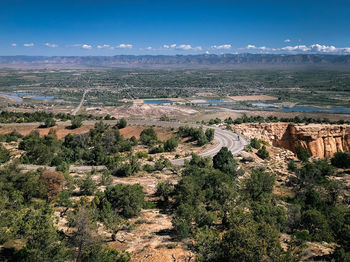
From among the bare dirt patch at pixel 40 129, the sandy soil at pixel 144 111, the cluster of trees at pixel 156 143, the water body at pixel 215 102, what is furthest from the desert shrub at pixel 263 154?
the water body at pixel 215 102

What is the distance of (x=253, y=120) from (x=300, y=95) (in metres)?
109

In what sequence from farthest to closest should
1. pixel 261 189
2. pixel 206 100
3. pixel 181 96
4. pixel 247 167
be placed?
pixel 181 96 → pixel 206 100 → pixel 247 167 → pixel 261 189

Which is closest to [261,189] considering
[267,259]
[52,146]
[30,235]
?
[267,259]

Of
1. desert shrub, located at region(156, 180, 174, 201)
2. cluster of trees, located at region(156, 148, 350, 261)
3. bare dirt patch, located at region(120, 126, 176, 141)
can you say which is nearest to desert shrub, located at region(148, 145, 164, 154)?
bare dirt patch, located at region(120, 126, 176, 141)

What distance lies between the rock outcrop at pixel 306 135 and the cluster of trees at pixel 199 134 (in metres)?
13.6

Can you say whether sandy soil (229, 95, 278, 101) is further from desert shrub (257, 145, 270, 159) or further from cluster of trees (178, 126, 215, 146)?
desert shrub (257, 145, 270, 159)

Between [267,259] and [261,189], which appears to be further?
[261,189]

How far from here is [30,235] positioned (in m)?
18.3

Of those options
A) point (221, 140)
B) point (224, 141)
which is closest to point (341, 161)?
point (224, 141)

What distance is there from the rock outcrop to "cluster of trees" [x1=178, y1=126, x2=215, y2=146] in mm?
13560

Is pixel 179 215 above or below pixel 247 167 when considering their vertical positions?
above

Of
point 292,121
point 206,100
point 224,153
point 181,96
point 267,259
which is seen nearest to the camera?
point 267,259

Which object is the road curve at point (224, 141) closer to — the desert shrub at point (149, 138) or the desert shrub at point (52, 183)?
the desert shrub at point (149, 138)

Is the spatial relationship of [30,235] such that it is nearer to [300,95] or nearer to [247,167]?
[247,167]
